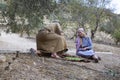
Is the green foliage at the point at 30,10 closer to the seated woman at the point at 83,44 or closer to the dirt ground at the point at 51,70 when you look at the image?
the dirt ground at the point at 51,70

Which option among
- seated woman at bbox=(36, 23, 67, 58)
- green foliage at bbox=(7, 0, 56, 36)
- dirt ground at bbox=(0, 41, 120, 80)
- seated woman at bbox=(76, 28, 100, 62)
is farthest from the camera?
seated woman at bbox=(76, 28, 100, 62)

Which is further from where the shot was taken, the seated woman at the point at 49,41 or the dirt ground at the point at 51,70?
the seated woman at the point at 49,41

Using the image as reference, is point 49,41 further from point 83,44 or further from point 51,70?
point 51,70

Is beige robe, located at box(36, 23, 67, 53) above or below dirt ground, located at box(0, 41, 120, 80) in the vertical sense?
above

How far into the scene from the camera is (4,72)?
20.5 ft

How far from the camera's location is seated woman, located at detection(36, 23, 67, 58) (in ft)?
30.5

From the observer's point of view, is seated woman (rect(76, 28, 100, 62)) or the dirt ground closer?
the dirt ground

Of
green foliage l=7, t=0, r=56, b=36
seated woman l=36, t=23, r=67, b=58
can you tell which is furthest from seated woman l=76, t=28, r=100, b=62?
green foliage l=7, t=0, r=56, b=36

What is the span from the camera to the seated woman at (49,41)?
30.5ft

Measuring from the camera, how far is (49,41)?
9.41 meters

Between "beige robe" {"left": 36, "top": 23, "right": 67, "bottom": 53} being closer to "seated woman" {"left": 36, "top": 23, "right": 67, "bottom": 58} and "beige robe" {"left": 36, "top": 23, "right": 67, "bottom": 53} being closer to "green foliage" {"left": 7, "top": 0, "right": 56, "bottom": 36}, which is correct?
"seated woman" {"left": 36, "top": 23, "right": 67, "bottom": 58}

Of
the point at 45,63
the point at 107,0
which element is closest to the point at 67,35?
the point at 107,0

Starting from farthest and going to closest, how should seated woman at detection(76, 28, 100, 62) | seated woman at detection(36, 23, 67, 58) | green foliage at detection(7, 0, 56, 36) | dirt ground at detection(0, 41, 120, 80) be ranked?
seated woman at detection(76, 28, 100, 62) < seated woman at detection(36, 23, 67, 58) < green foliage at detection(7, 0, 56, 36) < dirt ground at detection(0, 41, 120, 80)

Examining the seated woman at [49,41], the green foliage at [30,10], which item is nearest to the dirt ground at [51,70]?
the seated woman at [49,41]
